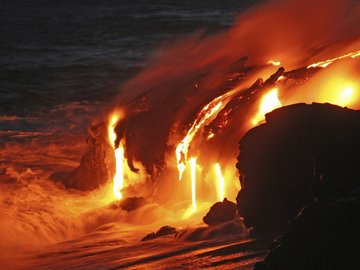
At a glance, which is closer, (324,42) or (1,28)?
(324,42)

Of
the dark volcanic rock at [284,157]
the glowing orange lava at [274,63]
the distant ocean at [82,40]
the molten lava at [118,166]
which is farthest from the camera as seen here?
the distant ocean at [82,40]

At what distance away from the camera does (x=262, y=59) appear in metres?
7.54

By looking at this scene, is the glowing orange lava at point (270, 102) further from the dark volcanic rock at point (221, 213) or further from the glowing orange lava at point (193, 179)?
the dark volcanic rock at point (221, 213)

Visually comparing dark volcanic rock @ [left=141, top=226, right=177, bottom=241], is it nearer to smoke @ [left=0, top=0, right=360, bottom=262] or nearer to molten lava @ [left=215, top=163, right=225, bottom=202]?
smoke @ [left=0, top=0, right=360, bottom=262]

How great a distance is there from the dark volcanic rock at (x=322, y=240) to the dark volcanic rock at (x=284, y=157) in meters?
1.58

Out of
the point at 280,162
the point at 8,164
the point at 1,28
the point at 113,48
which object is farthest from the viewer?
the point at 1,28

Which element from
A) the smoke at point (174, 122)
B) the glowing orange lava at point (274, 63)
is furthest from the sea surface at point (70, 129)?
the glowing orange lava at point (274, 63)

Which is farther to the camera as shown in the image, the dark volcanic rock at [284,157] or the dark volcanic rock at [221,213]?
the dark volcanic rock at [221,213]

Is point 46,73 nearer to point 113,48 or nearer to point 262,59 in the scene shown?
point 113,48

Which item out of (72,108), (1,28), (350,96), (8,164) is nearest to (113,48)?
(1,28)

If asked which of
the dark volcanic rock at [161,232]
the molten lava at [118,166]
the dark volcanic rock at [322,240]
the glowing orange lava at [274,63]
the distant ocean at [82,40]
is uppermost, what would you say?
the distant ocean at [82,40]

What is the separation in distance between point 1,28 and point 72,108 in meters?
16.6

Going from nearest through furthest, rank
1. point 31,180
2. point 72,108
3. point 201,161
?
point 201,161 < point 31,180 < point 72,108

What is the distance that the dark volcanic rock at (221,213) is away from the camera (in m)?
5.65
